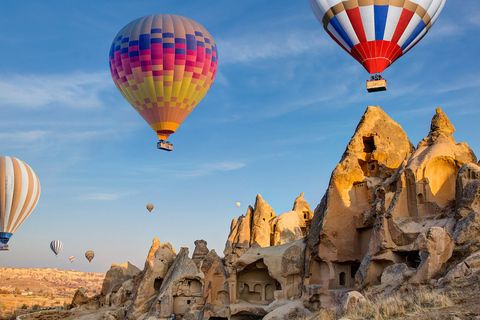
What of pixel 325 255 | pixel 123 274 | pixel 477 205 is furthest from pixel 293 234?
pixel 477 205

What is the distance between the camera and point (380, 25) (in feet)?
63.7

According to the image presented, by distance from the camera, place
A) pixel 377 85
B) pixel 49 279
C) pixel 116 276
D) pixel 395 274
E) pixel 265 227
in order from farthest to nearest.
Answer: pixel 49 279 < pixel 265 227 < pixel 116 276 < pixel 377 85 < pixel 395 274

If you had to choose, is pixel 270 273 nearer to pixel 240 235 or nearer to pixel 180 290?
pixel 180 290

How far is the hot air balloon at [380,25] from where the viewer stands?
19.4 meters

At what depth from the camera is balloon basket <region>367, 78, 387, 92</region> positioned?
1877cm

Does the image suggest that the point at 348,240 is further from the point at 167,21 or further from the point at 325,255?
the point at 167,21

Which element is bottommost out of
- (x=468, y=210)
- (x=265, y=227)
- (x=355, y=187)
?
(x=468, y=210)

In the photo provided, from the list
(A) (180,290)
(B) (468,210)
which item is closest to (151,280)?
(A) (180,290)

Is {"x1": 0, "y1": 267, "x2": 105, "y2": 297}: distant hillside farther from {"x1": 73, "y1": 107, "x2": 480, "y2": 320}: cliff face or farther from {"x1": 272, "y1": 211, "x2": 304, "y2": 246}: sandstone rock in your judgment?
{"x1": 73, "y1": 107, "x2": 480, "y2": 320}: cliff face

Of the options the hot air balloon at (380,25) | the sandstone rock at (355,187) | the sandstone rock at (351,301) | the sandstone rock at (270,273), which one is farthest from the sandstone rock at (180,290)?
the sandstone rock at (351,301)

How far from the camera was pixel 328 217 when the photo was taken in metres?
23.1

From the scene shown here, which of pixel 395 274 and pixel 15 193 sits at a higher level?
pixel 15 193

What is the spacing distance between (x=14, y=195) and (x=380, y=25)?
91.0 ft

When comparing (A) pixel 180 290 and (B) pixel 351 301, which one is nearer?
(B) pixel 351 301
